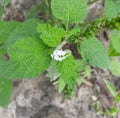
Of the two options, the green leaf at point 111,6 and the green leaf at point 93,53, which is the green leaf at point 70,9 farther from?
the green leaf at point 111,6

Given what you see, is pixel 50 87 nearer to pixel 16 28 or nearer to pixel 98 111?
pixel 98 111

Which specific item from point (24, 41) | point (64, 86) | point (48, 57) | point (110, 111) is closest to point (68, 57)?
point (48, 57)

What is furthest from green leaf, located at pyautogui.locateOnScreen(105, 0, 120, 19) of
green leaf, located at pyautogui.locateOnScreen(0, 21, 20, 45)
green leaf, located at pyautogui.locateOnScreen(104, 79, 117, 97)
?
green leaf, located at pyautogui.locateOnScreen(104, 79, 117, 97)

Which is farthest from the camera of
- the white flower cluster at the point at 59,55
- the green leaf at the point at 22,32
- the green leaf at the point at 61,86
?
the green leaf at the point at 61,86

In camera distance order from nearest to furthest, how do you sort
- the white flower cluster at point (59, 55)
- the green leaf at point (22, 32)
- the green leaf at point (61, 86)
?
the white flower cluster at point (59, 55) → the green leaf at point (22, 32) → the green leaf at point (61, 86)

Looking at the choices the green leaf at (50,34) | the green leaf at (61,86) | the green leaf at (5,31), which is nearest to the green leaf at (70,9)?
the green leaf at (50,34)

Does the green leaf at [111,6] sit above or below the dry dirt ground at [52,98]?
above
